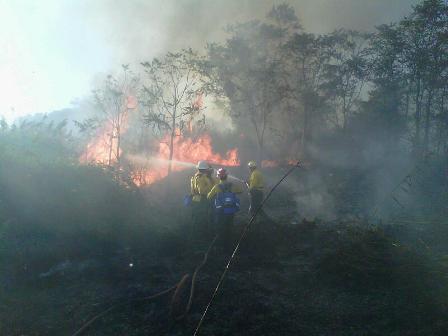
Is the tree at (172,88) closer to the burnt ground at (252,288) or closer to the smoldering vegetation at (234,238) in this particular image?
the smoldering vegetation at (234,238)

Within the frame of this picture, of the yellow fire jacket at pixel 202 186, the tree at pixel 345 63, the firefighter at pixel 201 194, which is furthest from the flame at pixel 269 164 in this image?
the yellow fire jacket at pixel 202 186

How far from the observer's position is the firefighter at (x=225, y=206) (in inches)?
413

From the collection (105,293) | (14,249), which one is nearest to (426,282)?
(105,293)

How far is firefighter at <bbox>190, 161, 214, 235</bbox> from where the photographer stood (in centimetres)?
1170

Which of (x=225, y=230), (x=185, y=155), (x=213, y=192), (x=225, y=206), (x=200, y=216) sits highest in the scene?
(x=185, y=155)

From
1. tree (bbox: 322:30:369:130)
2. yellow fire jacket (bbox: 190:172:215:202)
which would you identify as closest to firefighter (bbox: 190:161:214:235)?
yellow fire jacket (bbox: 190:172:215:202)

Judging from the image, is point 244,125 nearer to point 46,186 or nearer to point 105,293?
point 46,186

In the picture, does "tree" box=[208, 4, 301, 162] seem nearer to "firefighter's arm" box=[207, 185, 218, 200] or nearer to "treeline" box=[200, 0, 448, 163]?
"treeline" box=[200, 0, 448, 163]

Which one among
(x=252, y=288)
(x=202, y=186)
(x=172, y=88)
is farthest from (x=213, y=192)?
(x=172, y=88)

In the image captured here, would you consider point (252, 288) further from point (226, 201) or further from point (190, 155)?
point (190, 155)

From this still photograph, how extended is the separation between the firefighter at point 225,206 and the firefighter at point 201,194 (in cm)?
90

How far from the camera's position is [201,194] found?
461 inches

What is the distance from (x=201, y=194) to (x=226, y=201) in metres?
1.41

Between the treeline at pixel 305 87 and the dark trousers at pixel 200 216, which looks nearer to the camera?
the dark trousers at pixel 200 216
